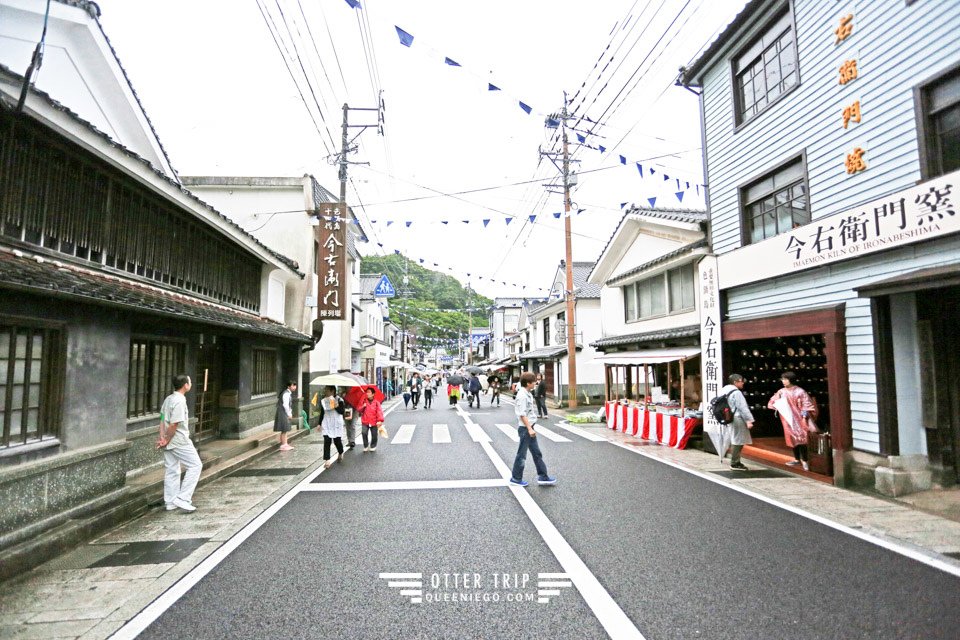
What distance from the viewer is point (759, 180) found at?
10.7 meters

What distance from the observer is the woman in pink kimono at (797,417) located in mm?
8969

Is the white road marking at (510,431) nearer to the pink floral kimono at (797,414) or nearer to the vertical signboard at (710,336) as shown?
the vertical signboard at (710,336)

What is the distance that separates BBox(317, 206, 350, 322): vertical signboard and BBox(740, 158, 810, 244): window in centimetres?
1212

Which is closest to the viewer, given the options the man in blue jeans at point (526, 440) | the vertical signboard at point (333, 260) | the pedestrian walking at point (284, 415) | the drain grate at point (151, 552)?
the drain grate at point (151, 552)

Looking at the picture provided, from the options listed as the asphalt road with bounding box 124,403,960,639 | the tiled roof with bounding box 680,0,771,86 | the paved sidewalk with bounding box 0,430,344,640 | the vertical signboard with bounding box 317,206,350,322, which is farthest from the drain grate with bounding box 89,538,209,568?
the tiled roof with bounding box 680,0,771,86

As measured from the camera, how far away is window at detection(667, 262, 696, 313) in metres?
14.9

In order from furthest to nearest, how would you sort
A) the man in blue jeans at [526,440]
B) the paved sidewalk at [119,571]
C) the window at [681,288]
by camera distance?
1. the window at [681,288]
2. the man in blue jeans at [526,440]
3. the paved sidewalk at [119,571]

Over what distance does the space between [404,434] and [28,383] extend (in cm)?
1065

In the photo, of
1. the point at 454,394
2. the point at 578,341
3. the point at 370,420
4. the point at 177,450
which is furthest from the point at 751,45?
the point at 454,394

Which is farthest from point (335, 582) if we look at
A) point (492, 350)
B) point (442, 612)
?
point (492, 350)

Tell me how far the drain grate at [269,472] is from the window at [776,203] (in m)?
10.8

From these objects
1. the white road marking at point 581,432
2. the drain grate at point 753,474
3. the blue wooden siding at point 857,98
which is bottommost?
the white road marking at point 581,432

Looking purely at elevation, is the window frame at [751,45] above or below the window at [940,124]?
above

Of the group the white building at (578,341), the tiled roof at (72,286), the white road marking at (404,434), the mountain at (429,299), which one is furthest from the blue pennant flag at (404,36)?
the mountain at (429,299)
